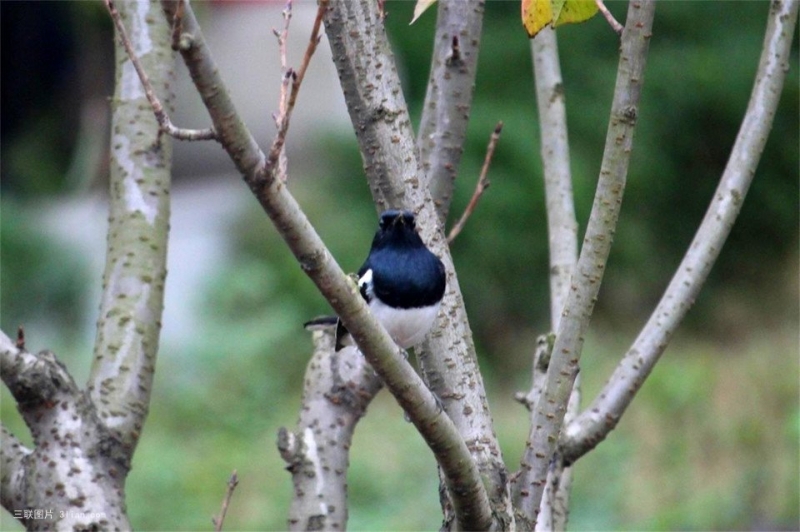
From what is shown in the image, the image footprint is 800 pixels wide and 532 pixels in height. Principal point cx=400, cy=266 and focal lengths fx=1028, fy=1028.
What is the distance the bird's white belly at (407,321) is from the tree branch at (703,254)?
385 millimetres

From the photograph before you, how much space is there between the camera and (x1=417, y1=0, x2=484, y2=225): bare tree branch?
7.41 feet

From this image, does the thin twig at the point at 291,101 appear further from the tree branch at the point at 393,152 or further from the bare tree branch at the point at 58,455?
the bare tree branch at the point at 58,455

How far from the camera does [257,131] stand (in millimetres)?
8344

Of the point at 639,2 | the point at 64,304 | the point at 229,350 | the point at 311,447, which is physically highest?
the point at 64,304

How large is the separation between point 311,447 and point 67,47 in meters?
6.81

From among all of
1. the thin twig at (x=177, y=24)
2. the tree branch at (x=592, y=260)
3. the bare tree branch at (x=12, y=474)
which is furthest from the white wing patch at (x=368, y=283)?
the thin twig at (x=177, y=24)

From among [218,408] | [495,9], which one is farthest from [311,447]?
[495,9]

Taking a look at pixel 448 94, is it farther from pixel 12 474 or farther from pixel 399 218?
pixel 12 474

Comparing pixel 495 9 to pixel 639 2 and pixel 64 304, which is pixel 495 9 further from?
pixel 639 2

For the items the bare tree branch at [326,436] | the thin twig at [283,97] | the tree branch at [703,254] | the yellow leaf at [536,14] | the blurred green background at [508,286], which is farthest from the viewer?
the blurred green background at [508,286]

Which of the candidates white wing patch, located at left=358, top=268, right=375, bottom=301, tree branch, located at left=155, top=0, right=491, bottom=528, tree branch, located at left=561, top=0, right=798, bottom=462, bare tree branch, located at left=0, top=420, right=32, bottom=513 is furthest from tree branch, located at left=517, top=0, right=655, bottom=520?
bare tree branch, located at left=0, top=420, right=32, bottom=513

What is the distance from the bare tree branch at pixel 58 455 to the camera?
201cm

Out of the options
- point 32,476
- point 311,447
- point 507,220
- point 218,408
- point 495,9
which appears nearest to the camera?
point 32,476

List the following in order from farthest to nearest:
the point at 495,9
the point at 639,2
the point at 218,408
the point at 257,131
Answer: the point at 257,131
the point at 495,9
the point at 218,408
the point at 639,2
